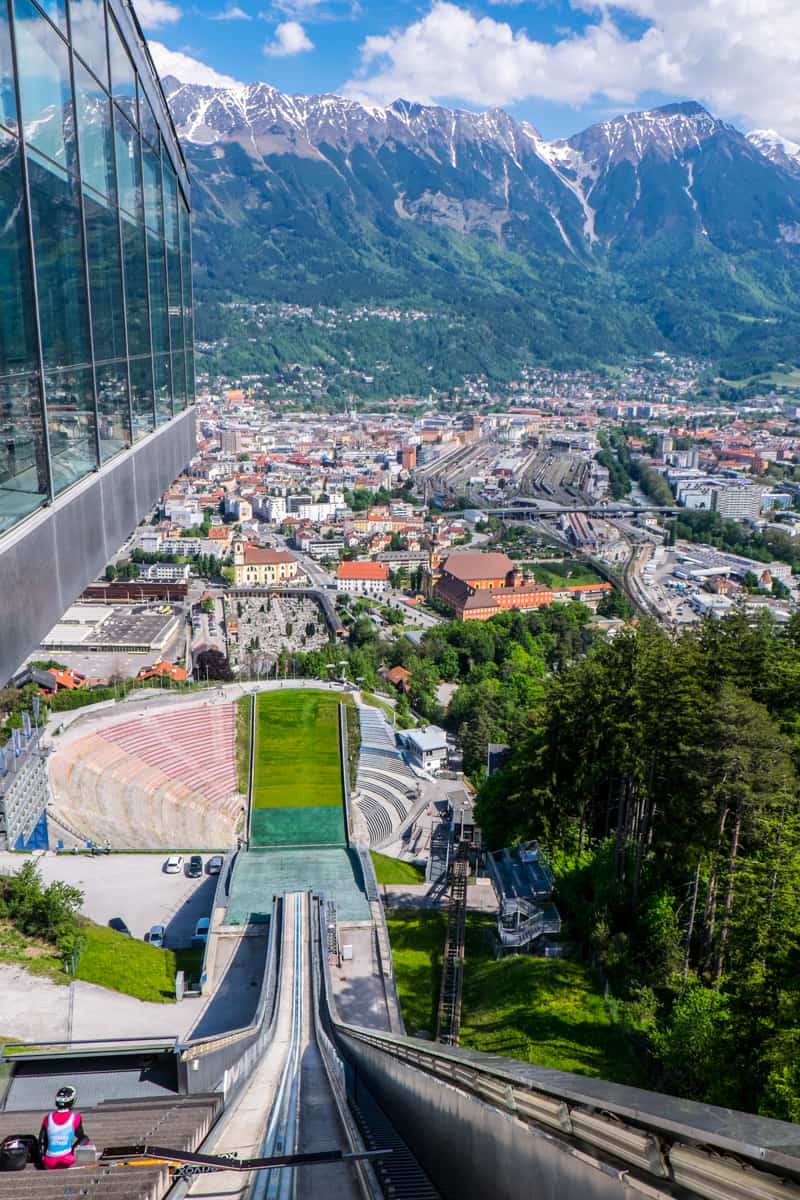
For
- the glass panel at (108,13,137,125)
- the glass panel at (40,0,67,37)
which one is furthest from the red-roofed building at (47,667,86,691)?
the glass panel at (40,0,67,37)

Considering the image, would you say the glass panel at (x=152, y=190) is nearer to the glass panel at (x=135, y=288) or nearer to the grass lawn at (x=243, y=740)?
the glass panel at (x=135, y=288)

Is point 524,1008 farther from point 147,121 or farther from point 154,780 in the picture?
point 154,780

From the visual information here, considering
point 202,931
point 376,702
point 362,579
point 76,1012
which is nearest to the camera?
point 76,1012

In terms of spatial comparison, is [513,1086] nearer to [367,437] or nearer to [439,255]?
[367,437]

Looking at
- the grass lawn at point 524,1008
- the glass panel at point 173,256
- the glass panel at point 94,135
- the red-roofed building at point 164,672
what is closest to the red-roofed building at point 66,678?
the red-roofed building at point 164,672

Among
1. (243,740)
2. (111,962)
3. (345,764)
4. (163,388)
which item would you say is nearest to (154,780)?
(243,740)

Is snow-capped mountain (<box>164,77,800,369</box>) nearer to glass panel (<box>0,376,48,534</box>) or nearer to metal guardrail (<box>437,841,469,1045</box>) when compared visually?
metal guardrail (<box>437,841,469,1045</box>)
